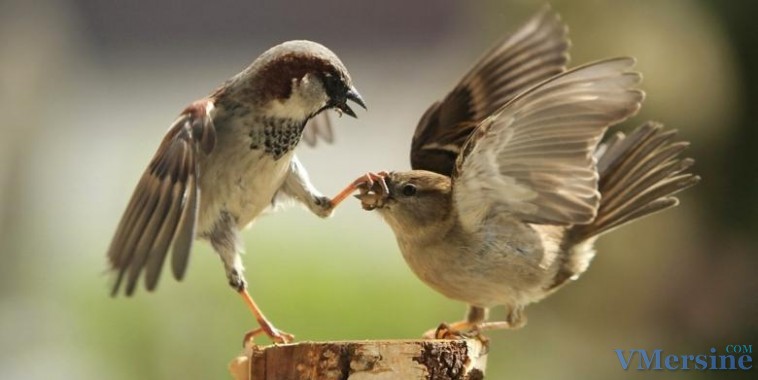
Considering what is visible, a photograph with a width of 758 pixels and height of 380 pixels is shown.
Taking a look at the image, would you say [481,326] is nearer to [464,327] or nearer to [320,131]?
[464,327]

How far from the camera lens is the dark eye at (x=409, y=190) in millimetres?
2385

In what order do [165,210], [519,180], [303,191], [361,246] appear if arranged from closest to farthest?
1. [165,210]
2. [519,180]
3. [303,191]
4. [361,246]

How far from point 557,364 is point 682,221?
0.66 metres

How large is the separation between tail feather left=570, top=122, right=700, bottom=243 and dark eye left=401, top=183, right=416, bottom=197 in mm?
460

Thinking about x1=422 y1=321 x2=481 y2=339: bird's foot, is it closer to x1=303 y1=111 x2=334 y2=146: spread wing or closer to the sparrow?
the sparrow

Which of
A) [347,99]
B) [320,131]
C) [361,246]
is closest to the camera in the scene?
[347,99]

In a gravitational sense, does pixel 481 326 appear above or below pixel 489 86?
below

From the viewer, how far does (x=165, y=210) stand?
207 centimetres

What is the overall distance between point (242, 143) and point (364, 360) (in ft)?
1.84

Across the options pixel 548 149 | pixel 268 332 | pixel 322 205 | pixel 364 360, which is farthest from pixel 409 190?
pixel 364 360

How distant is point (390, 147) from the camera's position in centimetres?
537

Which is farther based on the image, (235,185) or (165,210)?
(235,185)

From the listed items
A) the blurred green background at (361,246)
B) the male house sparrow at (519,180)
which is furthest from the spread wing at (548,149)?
the blurred green background at (361,246)

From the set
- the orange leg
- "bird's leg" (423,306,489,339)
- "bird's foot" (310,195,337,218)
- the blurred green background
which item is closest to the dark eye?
"bird's foot" (310,195,337,218)
